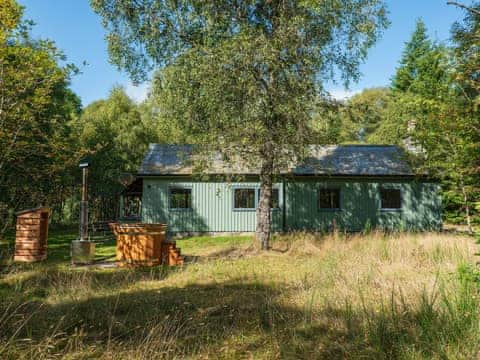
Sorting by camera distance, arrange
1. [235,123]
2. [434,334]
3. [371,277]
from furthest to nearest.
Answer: [235,123] → [371,277] → [434,334]

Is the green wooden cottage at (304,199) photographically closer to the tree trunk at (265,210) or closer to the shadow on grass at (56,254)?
the shadow on grass at (56,254)

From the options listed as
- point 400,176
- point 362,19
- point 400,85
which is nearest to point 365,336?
point 362,19

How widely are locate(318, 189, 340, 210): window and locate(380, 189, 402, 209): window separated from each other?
7.54ft

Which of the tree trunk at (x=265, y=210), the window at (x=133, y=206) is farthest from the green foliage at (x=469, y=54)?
the window at (x=133, y=206)

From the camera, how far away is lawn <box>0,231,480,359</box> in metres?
3.45

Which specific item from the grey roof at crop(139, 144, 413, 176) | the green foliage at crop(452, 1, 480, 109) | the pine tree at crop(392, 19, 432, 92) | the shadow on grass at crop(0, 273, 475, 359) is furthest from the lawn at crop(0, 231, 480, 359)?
the pine tree at crop(392, 19, 432, 92)

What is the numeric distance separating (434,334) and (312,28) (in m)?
8.89

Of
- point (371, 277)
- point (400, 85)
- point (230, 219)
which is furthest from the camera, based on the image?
point (400, 85)

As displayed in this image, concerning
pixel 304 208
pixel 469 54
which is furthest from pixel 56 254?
pixel 469 54

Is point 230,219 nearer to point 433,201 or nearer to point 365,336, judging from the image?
point 433,201

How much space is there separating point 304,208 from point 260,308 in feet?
37.6

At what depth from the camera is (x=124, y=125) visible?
2731 cm

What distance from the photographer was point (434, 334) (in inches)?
137

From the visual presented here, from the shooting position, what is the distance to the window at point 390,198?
16531 mm
